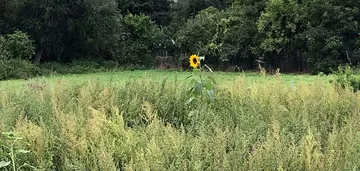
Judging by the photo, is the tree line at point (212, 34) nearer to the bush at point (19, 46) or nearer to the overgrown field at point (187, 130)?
the bush at point (19, 46)

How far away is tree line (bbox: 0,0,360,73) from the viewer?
22.1 meters

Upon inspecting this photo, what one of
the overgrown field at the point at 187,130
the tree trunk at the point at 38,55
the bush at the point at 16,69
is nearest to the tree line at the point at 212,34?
the tree trunk at the point at 38,55

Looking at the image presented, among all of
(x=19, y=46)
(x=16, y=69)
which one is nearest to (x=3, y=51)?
(x=19, y=46)

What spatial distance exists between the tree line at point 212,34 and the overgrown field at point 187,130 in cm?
1828

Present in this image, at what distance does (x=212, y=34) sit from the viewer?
2680 centimetres

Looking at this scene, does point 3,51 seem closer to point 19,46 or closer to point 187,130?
point 19,46

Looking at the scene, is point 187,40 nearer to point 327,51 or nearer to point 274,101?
point 327,51

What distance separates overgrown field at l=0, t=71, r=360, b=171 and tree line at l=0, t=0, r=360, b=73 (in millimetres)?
18278

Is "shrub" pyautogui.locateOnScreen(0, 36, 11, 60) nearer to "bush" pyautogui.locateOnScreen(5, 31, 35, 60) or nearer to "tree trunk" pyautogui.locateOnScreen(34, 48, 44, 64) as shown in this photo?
"bush" pyautogui.locateOnScreen(5, 31, 35, 60)

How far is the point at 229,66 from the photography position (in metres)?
26.4

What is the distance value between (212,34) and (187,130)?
79.3 ft

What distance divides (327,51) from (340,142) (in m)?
20.7

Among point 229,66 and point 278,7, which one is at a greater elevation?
point 278,7

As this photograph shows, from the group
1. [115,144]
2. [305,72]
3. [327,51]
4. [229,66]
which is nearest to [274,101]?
[115,144]
